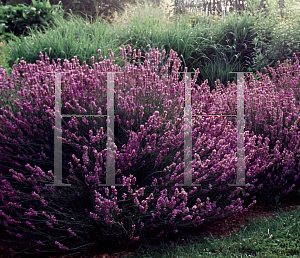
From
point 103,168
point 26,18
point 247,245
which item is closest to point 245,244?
point 247,245

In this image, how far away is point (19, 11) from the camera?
32.3ft

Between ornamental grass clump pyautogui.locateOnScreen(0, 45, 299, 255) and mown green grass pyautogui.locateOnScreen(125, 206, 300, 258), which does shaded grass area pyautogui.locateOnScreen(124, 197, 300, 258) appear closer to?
mown green grass pyautogui.locateOnScreen(125, 206, 300, 258)

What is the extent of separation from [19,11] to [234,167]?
9512 millimetres

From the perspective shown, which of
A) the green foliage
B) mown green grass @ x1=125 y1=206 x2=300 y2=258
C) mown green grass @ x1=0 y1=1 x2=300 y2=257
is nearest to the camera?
mown green grass @ x1=125 y1=206 x2=300 y2=258

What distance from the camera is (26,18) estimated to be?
30.9 ft

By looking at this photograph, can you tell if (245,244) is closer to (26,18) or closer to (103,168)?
(103,168)

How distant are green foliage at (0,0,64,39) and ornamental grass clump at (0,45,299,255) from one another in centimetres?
A: 722

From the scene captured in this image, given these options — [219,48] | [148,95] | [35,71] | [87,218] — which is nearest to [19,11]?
[219,48]

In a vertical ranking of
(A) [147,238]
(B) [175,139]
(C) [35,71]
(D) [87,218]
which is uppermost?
(C) [35,71]

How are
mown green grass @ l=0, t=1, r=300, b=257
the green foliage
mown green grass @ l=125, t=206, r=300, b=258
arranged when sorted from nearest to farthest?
1. mown green grass @ l=125, t=206, r=300, b=258
2. mown green grass @ l=0, t=1, r=300, b=257
3. the green foliage

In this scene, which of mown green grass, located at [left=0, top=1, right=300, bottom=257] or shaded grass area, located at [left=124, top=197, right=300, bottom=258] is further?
mown green grass, located at [left=0, top=1, right=300, bottom=257]

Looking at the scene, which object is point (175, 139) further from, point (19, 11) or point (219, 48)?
point (19, 11)

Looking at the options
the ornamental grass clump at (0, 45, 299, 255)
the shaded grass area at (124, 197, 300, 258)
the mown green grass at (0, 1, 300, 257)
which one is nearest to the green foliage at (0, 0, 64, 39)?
the mown green grass at (0, 1, 300, 257)

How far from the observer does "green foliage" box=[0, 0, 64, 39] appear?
30.8ft
